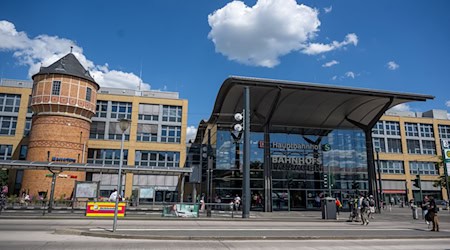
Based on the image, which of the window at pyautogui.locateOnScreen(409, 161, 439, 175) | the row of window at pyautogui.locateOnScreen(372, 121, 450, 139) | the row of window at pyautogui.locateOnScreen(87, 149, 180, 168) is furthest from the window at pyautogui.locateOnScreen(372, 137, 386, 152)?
the row of window at pyautogui.locateOnScreen(87, 149, 180, 168)

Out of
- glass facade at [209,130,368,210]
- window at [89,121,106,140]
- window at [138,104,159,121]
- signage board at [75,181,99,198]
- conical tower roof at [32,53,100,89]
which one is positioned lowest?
signage board at [75,181,99,198]

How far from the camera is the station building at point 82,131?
38.4 meters

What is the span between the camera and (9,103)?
47.3 metres

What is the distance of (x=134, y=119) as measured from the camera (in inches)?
1900

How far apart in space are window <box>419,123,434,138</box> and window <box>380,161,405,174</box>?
8454mm

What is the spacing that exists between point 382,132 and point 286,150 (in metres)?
36.8

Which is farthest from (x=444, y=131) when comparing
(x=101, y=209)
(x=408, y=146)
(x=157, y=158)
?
(x=101, y=209)

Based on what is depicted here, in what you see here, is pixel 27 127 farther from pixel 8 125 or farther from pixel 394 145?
pixel 394 145

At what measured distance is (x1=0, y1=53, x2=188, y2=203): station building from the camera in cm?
3841

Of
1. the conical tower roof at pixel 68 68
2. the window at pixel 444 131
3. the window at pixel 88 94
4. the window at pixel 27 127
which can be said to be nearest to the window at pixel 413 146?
the window at pixel 444 131

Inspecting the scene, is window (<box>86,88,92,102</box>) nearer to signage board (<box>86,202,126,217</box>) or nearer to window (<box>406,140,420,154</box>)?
signage board (<box>86,202,126,217</box>)

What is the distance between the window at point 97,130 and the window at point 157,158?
577 centimetres

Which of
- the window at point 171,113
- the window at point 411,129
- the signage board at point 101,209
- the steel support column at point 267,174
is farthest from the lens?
the window at point 411,129

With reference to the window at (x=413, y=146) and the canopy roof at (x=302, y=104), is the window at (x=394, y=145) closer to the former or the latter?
the window at (x=413, y=146)
